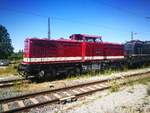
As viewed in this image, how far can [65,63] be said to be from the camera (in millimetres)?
15430

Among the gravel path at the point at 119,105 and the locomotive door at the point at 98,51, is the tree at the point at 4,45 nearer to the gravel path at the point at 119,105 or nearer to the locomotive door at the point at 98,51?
the locomotive door at the point at 98,51

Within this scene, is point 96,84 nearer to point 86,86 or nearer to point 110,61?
point 86,86

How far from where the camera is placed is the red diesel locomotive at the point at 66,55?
1380 centimetres

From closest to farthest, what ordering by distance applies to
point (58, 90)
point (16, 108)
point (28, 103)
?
point (16, 108), point (28, 103), point (58, 90)

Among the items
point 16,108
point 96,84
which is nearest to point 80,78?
point 96,84

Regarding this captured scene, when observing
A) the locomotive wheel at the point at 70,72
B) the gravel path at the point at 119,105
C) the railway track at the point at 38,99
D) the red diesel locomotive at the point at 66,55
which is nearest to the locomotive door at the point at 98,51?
the red diesel locomotive at the point at 66,55

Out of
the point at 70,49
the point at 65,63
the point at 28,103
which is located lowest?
the point at 28,103

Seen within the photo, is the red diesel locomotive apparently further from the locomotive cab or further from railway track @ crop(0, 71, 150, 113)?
railway track @ crop(0, 71, 150, 113)

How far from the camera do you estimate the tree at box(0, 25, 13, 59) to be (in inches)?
2490

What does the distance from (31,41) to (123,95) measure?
752 cm

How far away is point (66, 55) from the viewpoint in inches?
614

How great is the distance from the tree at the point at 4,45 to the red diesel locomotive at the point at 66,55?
50532mm

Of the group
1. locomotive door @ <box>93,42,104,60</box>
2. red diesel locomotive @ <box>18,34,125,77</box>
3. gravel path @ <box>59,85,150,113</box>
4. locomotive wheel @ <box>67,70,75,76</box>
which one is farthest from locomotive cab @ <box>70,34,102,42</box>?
gravel path @ <box>59,85,150,113</box>

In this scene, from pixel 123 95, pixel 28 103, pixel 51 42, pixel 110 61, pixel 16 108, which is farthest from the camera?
pixel 110 61
